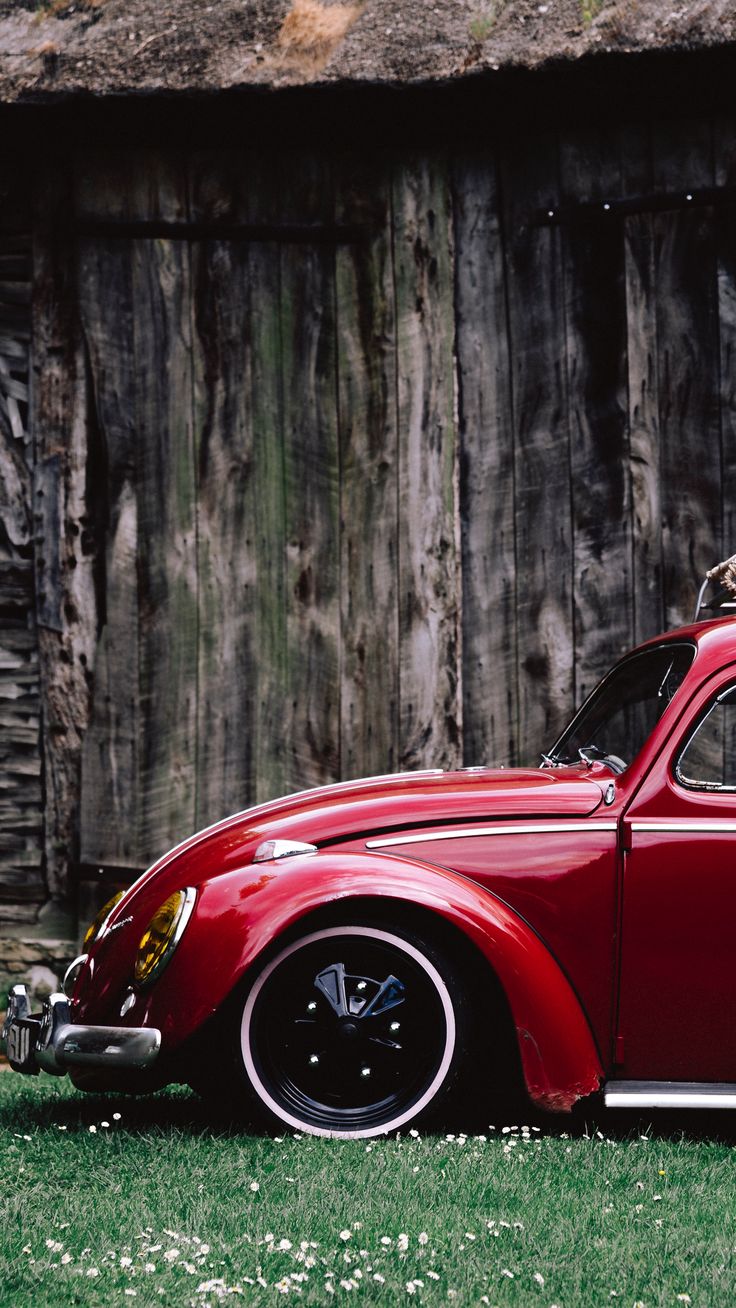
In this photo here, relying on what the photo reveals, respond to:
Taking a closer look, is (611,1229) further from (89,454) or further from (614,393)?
(89,454)

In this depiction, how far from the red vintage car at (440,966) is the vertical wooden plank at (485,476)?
7.59 ft

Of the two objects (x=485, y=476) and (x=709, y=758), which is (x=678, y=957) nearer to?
(x=709, y=758)

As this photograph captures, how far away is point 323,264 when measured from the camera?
6523 millimetres

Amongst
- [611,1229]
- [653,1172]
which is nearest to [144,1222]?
[611,1229]

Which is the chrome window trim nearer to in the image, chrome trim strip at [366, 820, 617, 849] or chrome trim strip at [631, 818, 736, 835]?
chrome trim strip at [631, 818, 736, 835]

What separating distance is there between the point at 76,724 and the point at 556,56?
357 centimetres

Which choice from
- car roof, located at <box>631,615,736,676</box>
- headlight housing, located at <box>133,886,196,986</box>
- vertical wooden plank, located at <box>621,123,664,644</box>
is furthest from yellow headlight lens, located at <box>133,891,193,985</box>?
vertical wooden plank, located at <box>621,123,664,644</box>

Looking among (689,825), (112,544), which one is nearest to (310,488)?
(112,544)

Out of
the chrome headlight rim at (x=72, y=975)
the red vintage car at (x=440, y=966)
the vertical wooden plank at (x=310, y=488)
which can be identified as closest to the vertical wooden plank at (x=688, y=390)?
the vertical wooden plank at (x=310, y=488)

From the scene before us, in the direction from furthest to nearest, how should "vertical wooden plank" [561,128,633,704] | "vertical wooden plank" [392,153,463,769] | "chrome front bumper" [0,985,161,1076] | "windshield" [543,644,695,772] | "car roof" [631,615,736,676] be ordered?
1. "vertical wooden plank" [392,153,463,769]
2. "vertical wooden plank" [561,128,633,704]
3. "windshield" [543,644,695,772]
4. "car roof" [631,615,736,676]
5. "chrome front bumper" [0,985,161,1076]

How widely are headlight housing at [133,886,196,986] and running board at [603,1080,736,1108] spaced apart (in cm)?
124

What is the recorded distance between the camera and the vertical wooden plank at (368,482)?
6.43 metres

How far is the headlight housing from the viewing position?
386 cm

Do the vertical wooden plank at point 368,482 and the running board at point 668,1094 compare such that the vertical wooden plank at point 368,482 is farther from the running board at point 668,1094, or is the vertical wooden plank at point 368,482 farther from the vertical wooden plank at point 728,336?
the running board at point 668,1094
